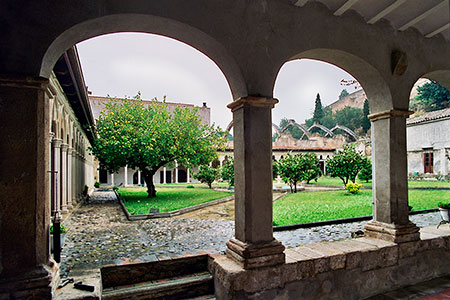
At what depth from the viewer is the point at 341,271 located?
3.78 m

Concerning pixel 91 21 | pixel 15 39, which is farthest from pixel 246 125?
pixel 15 39

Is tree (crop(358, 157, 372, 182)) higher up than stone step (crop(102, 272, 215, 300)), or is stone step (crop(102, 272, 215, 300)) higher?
tree (crop(358, 157, 372, 182))

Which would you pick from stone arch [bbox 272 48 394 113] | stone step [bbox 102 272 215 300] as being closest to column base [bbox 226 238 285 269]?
stone step [bbox 102 272 215 300]

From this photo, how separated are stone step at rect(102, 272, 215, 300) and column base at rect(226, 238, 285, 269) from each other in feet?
2.06

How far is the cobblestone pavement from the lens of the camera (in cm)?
Result: 468

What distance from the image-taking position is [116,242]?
18.9ft

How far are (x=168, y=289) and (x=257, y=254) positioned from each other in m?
1.24

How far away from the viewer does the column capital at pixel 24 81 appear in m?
2.55

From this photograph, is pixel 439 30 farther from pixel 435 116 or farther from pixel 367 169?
pixel 435 116

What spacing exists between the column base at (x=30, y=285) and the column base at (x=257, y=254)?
195 cm

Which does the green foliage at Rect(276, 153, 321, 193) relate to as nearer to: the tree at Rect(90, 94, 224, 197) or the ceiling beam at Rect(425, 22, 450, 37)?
the tree at Rect(90, 94, 224, 197)

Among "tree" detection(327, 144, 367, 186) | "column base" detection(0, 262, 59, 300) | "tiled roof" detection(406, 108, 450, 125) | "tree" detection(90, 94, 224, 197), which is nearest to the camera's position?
"column base" detection(0, 262, 59, 300)

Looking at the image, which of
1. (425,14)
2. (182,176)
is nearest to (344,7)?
(425,14)

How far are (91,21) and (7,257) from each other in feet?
7.91
